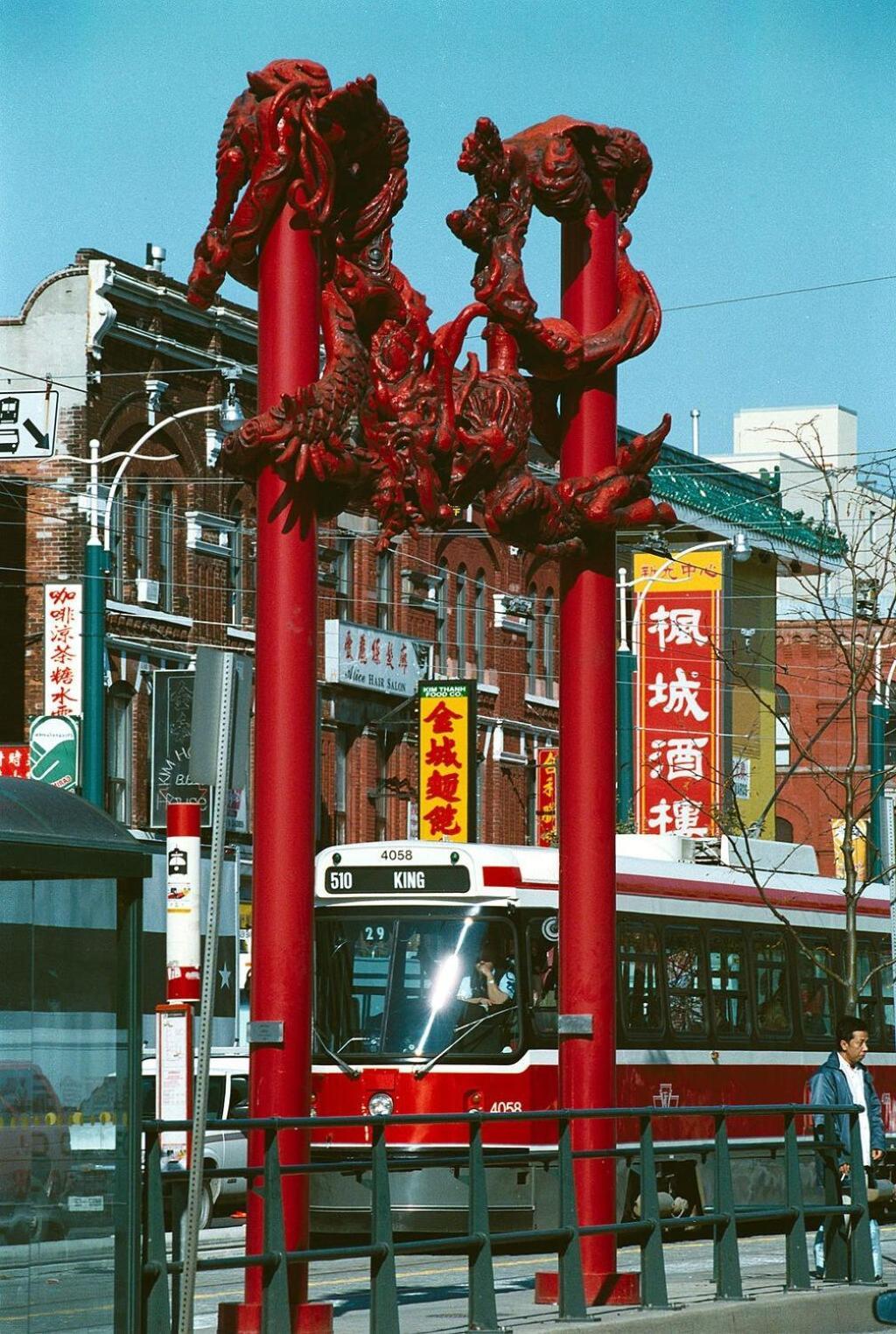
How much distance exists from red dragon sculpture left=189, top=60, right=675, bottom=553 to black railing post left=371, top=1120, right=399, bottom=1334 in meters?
Result: 3.73

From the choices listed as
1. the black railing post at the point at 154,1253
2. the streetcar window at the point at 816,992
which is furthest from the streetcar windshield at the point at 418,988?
the black railing post at the point at 154,1253

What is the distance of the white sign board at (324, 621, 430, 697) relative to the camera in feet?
159

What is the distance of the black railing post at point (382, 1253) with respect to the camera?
12.4m

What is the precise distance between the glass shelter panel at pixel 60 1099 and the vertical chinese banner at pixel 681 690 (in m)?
35.5

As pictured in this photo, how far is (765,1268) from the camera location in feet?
57.9

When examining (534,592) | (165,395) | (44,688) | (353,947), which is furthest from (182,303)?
(353,947)

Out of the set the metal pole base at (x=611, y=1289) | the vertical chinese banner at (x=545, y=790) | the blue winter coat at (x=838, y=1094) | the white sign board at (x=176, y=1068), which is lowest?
the metal pole base at (x=611, y=1289)

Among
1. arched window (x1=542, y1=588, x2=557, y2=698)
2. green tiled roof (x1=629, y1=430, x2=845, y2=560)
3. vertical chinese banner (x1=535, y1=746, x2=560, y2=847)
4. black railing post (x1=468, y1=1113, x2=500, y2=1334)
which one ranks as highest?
green tiled roof (x1=629, y1=430, x2=845, y2=560)

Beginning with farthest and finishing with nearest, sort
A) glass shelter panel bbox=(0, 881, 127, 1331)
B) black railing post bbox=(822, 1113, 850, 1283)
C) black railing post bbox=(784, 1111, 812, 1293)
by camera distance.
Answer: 1. black railing post bbox=(822, 1113, 850, 1283)
2. black railing post bbox=(784, 1111, 812, 1293)
3. glass shelter panel bbox=(0, 881, 127, 1331)

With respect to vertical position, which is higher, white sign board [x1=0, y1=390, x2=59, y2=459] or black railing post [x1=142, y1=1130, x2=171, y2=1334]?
white sign board [x1=0, y1=390, x2=59, y2=459]

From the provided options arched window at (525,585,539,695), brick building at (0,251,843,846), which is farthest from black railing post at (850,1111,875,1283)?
arched window at (525,585,539,695)

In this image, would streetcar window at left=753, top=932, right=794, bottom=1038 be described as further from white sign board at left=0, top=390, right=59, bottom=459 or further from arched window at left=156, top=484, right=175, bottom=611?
arched window at left=156, top=484, right=175, bottom=611

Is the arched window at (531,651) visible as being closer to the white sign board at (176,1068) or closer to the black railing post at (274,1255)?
the white sign board at (176,1068)

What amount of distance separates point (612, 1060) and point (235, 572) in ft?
104
